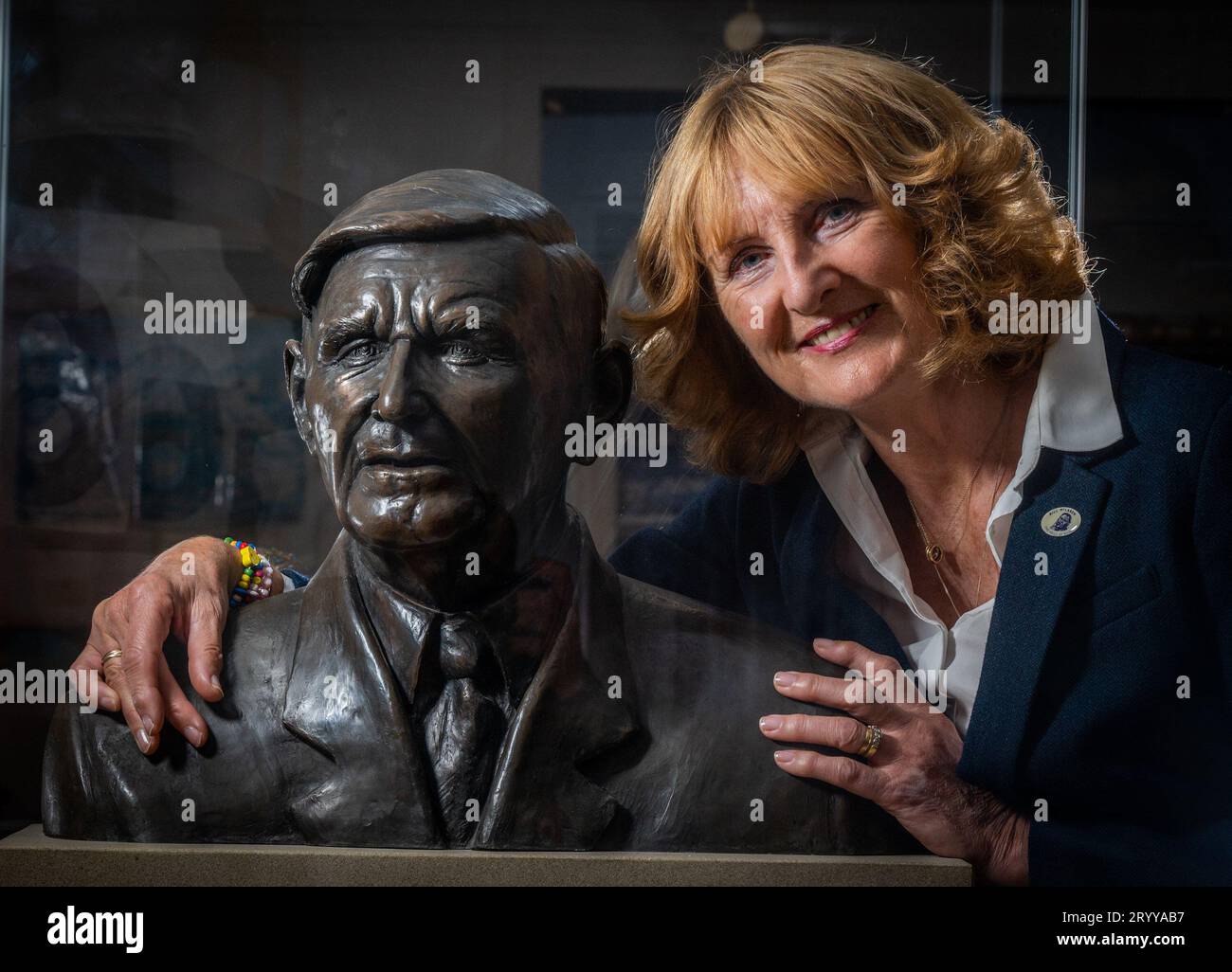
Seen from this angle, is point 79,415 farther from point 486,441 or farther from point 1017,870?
point 1017,870

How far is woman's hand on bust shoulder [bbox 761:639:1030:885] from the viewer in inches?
82.7

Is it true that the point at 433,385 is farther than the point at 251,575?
No

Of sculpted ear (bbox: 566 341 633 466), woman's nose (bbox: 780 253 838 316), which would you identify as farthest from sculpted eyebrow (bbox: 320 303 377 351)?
woman's nose (bbox: 780 253 838 316)

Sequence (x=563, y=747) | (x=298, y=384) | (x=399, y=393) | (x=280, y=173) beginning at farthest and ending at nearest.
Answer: (x=280, y=173) < (x=298, y=384) < (x=563, y=747) < (x=399, y=393)

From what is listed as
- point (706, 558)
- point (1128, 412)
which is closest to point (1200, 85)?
point (1128, 412)

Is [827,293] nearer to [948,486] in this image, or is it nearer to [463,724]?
[948,486]

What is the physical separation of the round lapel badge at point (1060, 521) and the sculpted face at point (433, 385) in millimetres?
844

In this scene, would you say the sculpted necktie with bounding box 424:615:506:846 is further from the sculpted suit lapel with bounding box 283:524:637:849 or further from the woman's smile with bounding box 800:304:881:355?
the woman's smile with bounding box 800:304:881:355

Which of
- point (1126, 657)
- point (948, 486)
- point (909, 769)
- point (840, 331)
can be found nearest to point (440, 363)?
point (840, 331)

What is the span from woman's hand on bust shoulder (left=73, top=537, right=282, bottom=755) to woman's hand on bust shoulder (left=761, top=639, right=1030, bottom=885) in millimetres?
933

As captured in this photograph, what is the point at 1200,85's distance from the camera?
233cm

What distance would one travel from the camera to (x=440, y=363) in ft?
6.63

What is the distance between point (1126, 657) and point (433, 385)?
1209 millimetres

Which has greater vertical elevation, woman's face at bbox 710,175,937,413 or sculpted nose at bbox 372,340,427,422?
woman's face at bbox 710,175,937,413
